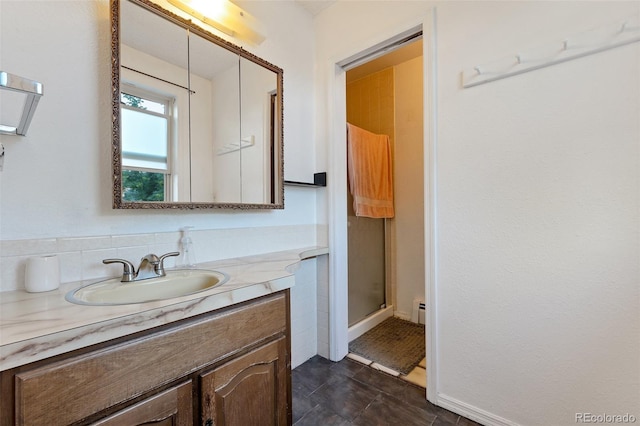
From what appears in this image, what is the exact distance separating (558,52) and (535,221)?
703 millimetres

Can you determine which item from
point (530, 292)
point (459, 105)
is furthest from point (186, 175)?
point (530, 292)

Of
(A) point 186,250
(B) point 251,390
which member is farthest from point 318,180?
(B) point 251,390

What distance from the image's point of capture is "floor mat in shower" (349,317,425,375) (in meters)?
1.91

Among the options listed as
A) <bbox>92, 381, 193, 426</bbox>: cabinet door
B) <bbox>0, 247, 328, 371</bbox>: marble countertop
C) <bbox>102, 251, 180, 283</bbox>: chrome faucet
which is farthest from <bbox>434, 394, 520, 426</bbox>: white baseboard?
<bbox>102, 251, 180, 283</bbox>: chrome faucet

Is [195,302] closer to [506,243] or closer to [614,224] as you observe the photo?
[506,243]

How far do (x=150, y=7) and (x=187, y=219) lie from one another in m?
0.93

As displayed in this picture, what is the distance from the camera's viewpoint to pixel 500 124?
1282mm

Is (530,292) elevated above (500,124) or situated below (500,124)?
below

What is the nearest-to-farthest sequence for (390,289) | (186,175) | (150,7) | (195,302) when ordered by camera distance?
(195,302)
(150,7)
(186,175)
(390,289)

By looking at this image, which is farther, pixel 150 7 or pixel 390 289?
pixel 390 289

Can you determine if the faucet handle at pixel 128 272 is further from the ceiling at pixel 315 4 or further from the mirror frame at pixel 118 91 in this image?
the ceiling at pixel 315 4

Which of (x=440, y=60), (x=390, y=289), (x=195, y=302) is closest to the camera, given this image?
(x=195, y=302)

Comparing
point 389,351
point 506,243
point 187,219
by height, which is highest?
point 187,219

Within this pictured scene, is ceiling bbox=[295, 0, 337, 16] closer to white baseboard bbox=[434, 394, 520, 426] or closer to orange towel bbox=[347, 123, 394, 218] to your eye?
orange towel bbox=[347, 123, 394, 218]
